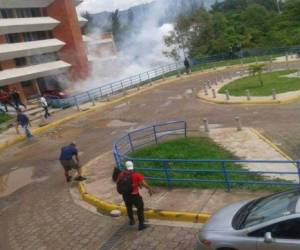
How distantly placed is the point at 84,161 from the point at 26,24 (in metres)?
25.4

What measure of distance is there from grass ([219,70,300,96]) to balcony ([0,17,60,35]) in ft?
60.8

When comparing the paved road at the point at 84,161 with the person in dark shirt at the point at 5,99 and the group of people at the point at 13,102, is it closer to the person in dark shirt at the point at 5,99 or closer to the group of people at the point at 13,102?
the group of people at the point at 13,102

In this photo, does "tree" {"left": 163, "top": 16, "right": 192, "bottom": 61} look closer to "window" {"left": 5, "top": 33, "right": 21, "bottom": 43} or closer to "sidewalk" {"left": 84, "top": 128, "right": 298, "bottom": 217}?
"window" {"left": 5, "top": 33, "right": 21, "bottom": 43}

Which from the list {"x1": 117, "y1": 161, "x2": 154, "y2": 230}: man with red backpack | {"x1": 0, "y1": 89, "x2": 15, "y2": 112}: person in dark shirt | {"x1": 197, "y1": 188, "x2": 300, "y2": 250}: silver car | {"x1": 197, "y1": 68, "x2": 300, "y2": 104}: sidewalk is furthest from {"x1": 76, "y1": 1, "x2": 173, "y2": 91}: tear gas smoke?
→ {"x1": 197, "y1": 188, "x2": 300, "y2": 250}: silver car

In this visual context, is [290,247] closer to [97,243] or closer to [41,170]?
[97,243]

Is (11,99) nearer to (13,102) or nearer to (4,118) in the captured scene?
(13,102)

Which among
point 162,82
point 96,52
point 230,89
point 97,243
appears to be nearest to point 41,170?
point 97,243

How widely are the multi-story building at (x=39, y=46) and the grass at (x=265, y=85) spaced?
17648mm

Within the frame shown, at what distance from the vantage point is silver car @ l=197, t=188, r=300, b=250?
23.4ft

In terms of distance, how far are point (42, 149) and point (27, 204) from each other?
8.02 meters

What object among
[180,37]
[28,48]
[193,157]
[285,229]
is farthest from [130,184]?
[180,37]

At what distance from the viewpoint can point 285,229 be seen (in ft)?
23.6

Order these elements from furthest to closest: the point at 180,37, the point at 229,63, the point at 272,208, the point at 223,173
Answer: the point at 180,37 → the point at 229,63 → the point at 223,173 → the point at 272,208

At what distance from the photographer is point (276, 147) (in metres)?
15.5
